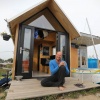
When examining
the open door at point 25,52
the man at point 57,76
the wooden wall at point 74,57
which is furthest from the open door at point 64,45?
the wooden wall at point 74,57

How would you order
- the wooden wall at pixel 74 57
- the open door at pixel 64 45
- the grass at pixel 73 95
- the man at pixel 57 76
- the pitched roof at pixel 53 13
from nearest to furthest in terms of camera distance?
1. the grass at pixel 73 95
2. the man at pixel 57 76
3. the pitched roof at pixel 53 13
4. the open door at pixel 64 45
5. the wooden wall at pixel 74 57

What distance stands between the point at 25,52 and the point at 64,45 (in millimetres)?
1840

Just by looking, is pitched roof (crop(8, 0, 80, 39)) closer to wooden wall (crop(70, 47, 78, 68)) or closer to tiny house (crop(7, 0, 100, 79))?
tiny house (crop(7, 0, 100, 79))

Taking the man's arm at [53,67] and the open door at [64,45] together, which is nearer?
the man's arm at [53,67]

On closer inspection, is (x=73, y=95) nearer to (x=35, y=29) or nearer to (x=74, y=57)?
(x=35, y=29)

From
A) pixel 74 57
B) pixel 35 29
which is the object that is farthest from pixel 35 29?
pixel 74 57

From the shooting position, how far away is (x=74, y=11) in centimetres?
1164

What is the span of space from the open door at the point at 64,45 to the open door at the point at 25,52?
4.17 feet

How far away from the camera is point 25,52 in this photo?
4996mm

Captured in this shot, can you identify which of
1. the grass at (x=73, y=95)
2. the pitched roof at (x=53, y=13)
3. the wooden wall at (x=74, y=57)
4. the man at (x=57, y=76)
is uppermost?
the pitched roof at (x=53, y=13)

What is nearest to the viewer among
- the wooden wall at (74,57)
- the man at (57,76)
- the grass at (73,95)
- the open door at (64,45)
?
the grass at (73,95)

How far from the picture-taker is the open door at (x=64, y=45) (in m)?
5.79

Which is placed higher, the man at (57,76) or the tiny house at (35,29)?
the tiny house at (35,29)

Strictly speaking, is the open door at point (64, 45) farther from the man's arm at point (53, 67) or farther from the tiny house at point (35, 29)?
the man's arm at point (53, 67)
